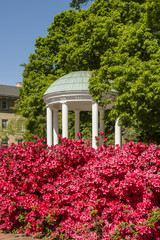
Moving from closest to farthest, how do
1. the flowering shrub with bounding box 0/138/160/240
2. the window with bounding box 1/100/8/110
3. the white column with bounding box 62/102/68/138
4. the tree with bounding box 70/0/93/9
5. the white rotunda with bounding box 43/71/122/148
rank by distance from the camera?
the flowering shrub with bounding box 0/138/160/240
the white rotunda with bounding box 43/71/122/148
the white column with bounding box 62/102/68/138
the tree with bounding box 70/0/93/9
the window with bounding box 1/100/8/110

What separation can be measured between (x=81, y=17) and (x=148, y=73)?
18718 millimetres

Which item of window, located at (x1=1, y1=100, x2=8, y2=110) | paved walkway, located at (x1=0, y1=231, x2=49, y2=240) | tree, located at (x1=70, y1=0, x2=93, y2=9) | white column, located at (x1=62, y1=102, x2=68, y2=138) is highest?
tree, located at (x1=70, y1=0, x2=93, y2=9)

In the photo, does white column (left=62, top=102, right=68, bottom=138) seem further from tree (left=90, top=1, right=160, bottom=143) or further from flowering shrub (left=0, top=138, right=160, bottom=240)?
flowering shrub (left=0, top=138, right=160, bottom=240)

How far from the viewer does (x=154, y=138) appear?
85.3 feet

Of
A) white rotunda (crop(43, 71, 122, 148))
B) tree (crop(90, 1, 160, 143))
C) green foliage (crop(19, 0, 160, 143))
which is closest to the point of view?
tree (crop(90, 1, 160, 143))

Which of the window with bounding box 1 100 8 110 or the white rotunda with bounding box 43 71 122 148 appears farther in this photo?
the window with bounding box 1 100 8 110

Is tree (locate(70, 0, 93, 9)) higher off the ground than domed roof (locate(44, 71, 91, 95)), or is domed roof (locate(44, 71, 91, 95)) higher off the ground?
tree (locate(70, 0, 93, 9))

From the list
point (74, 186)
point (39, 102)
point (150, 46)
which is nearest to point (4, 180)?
point (74, 186)

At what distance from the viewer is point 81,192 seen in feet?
24.1

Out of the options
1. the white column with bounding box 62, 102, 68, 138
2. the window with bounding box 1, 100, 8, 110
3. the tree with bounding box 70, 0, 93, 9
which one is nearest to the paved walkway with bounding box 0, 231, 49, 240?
the white column with bounding box 62, 102, 68, 138

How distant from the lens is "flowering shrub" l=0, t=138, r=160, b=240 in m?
6.15

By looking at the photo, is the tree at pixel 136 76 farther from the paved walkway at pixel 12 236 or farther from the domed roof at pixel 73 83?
the paved walkway at pixel 12 236

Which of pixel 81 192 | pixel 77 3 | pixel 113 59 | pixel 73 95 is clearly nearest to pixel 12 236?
pixel 81 192

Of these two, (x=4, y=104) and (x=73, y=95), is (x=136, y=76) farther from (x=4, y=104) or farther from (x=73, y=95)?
(x=4, y=104)
